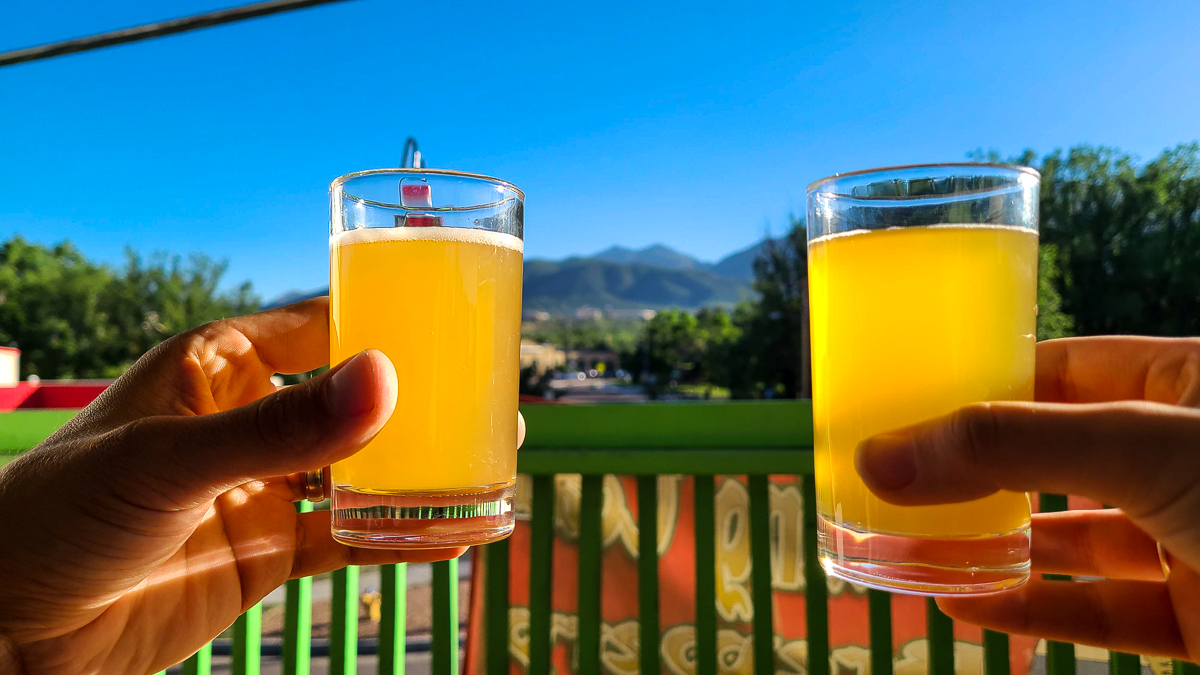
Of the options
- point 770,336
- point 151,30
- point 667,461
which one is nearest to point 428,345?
point 667,461

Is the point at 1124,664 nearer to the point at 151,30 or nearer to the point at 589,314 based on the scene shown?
the point at 151,30

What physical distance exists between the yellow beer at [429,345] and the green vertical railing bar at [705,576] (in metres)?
0.69

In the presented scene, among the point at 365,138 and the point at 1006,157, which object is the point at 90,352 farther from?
the point at 1006,157

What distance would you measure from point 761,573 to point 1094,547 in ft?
1.89

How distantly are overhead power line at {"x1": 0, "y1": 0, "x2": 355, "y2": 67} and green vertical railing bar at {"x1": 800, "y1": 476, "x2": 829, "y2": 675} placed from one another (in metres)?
2.14

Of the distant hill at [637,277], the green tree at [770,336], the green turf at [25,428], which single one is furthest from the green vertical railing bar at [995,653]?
the distant hill at [637,277]

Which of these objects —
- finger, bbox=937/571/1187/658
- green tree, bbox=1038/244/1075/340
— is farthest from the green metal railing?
green tree, bbox=1038/244/1075/340

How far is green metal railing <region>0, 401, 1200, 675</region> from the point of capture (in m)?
1.33

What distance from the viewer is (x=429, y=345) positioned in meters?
0.76

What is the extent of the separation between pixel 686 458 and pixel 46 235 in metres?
42.5

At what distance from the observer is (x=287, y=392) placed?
664 millimetres

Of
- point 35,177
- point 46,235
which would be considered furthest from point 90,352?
point 35,177

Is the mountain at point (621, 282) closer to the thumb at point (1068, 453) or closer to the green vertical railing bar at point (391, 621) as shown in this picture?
the green vertical railing bar at point (391, 621)

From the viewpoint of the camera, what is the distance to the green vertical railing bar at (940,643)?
129 centimetres
